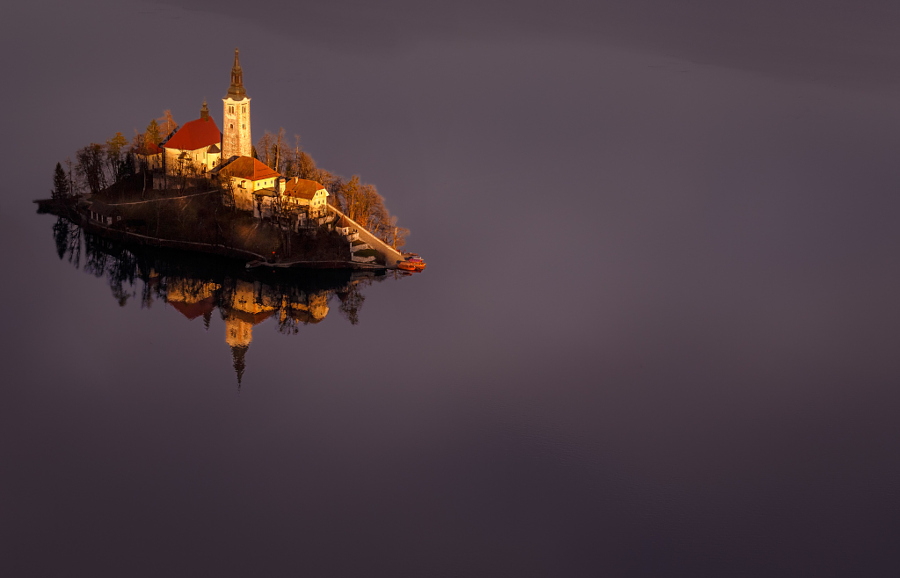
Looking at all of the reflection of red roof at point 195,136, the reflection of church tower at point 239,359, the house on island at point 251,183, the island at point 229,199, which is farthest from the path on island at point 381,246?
the reflection of church tower at point 239,359

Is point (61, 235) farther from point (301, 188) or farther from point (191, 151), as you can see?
point (301, 188)

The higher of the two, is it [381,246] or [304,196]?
[304,196]

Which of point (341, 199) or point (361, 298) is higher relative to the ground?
point (341, 199)

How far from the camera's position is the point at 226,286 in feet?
353

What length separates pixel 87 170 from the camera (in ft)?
405

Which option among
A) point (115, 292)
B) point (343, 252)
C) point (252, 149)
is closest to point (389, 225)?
point (343, 252)

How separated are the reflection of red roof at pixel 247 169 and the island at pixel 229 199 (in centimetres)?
9

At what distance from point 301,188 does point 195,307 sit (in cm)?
1704

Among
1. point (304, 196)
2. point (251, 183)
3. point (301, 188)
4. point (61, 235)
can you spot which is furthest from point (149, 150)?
point (304, 196)

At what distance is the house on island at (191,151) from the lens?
12019 centimetres

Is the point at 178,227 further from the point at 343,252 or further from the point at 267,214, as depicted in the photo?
the point at 343,252

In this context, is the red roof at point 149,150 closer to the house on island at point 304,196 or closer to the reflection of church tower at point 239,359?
the house on island at point 304,196

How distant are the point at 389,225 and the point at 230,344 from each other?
23050 mm

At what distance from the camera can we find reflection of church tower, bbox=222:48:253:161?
118 m
